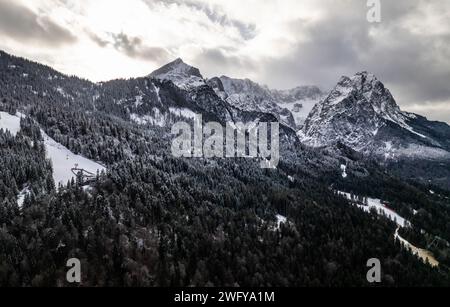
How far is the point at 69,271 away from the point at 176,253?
50141 millimetres

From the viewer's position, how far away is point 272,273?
18800 centimetres
